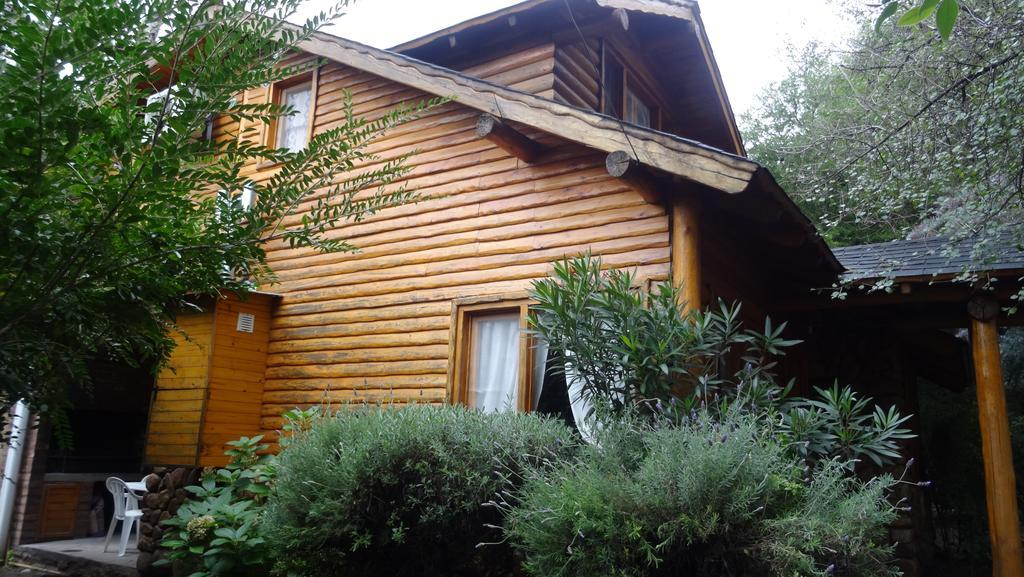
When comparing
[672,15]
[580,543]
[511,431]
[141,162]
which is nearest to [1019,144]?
[672,15]

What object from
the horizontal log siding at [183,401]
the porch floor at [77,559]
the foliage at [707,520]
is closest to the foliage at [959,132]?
the foliage at [707,520]

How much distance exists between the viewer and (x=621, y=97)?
975cm

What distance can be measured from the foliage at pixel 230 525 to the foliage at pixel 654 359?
2106 mm

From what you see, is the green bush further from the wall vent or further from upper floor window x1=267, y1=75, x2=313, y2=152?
upper floor window x1=267, y1=75, x2=313, y2=152

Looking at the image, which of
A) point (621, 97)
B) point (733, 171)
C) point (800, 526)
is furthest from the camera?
point (621, 97)

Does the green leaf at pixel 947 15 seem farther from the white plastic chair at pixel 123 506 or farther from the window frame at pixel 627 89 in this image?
the white plastic chair at pixel 123 506

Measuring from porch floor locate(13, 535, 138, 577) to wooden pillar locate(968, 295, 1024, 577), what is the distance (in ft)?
25.4

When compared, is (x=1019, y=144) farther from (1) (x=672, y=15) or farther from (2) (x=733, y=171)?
(1) (x=672, y=15)

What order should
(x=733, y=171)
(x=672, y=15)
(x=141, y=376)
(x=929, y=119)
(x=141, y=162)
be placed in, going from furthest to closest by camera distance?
(x=141, y=376), (x=672, y=15), (x=929, y=119), (x=733, y=171), (x=141, y=162)

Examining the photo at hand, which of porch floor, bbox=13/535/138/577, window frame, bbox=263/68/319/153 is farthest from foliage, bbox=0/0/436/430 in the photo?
window frame, bbox=263/68/319/153

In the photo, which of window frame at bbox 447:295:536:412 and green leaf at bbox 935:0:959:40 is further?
window frame at bbox 447:295:536:412

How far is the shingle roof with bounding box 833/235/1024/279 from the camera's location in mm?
6684

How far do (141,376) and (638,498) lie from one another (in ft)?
33.3

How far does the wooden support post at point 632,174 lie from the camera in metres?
5.98
